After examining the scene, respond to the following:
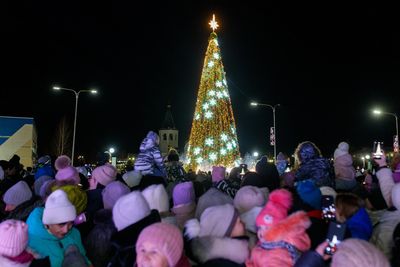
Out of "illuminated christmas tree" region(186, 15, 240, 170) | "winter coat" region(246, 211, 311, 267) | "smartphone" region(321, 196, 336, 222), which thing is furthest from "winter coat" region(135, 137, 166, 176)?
"illuminated christmas tree" region(186, 15, 240, 170)

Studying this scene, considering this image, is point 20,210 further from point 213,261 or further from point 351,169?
point 351,169

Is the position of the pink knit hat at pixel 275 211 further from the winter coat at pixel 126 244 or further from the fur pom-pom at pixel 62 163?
the fur pom-pom at pixel 62 163

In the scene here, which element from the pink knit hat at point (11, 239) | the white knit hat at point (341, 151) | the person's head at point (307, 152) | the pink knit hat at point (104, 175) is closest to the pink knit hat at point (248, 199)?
the person's head at point (307, 152)

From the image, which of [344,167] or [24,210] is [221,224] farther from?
[344,167]

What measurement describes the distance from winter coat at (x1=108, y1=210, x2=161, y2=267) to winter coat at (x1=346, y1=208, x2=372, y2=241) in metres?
2.21

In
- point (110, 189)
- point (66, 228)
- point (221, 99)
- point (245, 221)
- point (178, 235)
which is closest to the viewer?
point (178, 235)

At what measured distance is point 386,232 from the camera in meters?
4.62

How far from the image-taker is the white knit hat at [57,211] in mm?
4582

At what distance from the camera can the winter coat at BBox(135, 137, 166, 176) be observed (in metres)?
8.37

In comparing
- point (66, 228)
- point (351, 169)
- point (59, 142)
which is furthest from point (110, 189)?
point (59, 142)

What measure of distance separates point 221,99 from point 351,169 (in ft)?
86.1

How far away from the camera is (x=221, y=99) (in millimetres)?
33469

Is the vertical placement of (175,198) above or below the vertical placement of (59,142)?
below

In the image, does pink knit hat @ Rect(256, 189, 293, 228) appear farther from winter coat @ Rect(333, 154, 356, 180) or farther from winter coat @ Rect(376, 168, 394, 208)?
winter coat @ Rect(333, 154, 356, 180)
